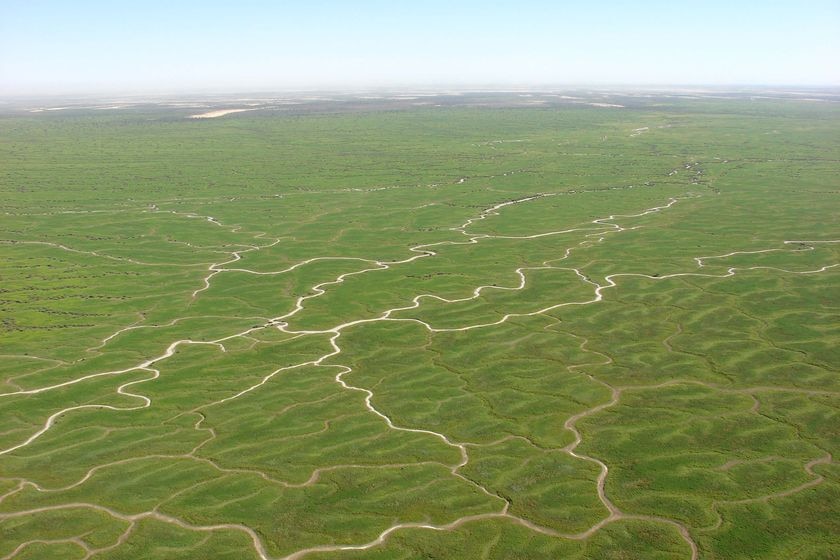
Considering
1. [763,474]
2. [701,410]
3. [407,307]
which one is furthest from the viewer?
[407,307]

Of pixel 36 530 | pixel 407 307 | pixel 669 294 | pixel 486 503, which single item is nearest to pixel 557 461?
pixel 486 503

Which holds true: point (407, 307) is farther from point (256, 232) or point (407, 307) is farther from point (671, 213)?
point (671, 213)

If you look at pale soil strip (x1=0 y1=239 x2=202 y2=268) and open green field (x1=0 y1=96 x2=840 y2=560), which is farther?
pale soil strip (x1=0 y1=239 x2=202 y2=268)

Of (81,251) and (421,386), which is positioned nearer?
(421,386)

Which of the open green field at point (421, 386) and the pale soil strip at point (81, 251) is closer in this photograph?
the open green field at point (421, 386)

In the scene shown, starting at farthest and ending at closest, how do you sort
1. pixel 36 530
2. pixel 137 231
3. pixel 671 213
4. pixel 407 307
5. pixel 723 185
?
pixel 723 185
pixel 671 213
pixel 137 231
pixel 407 307
pixel 36 530

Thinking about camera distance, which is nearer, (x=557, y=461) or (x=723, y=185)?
(x=557, y=461)
